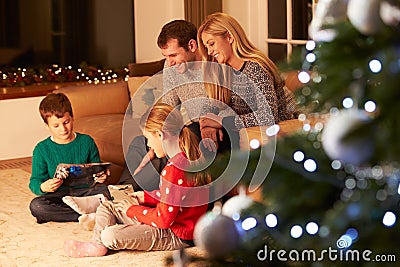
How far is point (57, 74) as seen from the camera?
21.4ft

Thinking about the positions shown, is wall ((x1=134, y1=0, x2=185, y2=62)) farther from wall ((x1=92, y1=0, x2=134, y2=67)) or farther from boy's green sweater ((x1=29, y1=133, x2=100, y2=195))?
boy's green sweater ((x1=29, y1=133, x2=100, y2=195))

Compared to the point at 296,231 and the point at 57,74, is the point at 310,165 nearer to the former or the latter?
the point at 296,231

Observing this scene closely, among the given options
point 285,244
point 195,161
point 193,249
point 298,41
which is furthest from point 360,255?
point 298,41

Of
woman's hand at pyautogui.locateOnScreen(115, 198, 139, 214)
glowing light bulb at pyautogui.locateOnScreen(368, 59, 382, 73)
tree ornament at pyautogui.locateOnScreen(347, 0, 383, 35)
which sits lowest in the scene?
woman's hand at pyautogui.locateOnScreen(115, 198, 139, 214)

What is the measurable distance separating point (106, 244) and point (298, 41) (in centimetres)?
288

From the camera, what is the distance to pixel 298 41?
5.92 m

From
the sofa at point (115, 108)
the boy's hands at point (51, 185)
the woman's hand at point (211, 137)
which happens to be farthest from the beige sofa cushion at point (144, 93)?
the woman's hand at point (211, 137)

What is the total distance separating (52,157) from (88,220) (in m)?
0.42

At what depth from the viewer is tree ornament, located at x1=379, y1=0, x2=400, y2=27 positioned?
0.97 meters

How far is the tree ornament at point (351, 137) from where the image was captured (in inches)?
37.2

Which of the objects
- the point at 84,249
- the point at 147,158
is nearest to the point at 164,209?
the point at 84,249

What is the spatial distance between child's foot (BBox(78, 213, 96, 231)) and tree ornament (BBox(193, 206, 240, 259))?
290 cm

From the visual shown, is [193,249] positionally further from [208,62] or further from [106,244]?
[208,62]

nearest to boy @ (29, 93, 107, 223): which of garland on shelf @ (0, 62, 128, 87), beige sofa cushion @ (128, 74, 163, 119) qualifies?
beige sofa cushion @ (128, 74, 163, 119)
